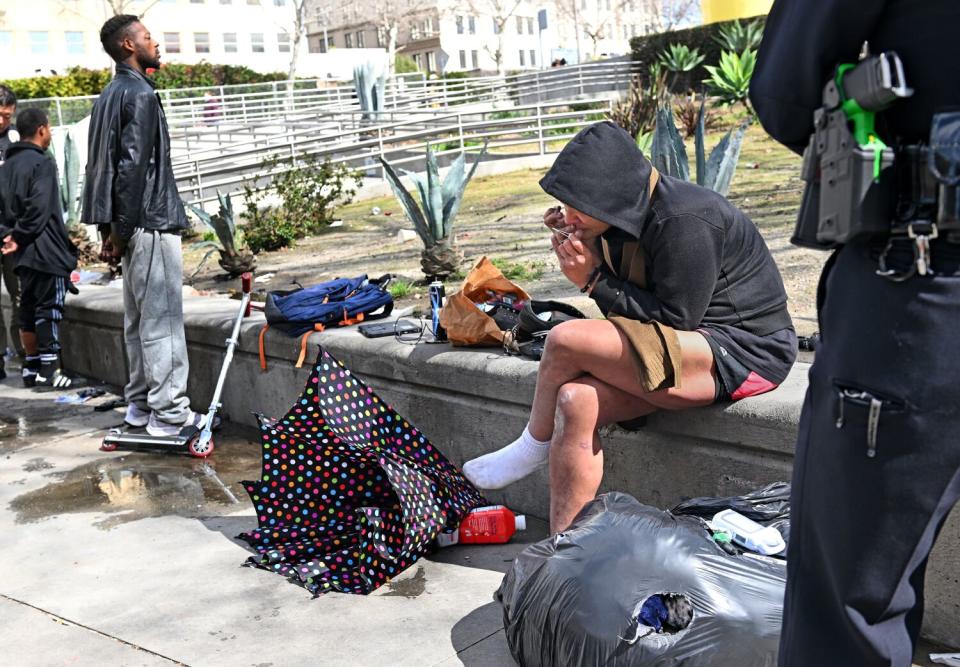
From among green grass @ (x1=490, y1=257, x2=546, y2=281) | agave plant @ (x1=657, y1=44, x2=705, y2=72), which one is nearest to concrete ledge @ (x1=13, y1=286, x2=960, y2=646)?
green grass @ (x1=490, y1=257, x2=546, y2=281)

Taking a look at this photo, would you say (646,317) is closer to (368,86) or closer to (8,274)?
(8,274)

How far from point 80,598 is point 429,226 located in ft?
12.8

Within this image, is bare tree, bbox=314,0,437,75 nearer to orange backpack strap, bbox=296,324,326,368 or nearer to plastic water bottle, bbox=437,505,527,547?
orange backpack strap, bbox=296,324,326,368

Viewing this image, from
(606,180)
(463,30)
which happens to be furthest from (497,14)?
(606,180)

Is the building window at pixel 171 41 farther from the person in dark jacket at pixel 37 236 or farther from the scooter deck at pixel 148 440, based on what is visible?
the scooter deck at pixel 148 440

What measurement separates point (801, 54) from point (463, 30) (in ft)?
285

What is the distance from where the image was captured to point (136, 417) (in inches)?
232

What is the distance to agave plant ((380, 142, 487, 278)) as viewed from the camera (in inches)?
285

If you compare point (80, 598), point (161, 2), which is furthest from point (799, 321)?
point (161, 2)

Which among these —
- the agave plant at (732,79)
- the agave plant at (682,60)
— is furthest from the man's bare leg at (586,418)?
the agave plant at (682,60)

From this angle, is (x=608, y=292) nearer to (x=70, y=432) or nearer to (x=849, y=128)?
(x=849, y=128)

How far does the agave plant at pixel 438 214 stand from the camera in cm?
723

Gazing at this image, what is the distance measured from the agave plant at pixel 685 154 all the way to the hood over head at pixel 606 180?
2.12 meters

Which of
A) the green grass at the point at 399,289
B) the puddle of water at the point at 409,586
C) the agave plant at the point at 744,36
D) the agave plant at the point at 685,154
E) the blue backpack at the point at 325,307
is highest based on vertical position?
the agave plant at the point at 744,36
